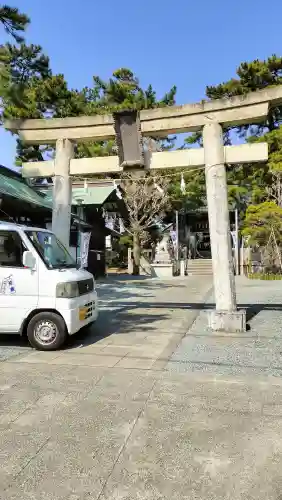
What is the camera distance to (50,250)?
7.08 metres

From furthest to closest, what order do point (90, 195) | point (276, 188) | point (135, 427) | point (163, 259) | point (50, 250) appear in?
1. point (163, 259)
2. point (276, 188)
3. point (90, 195)
4. point (50, 250)
5. point (135, 427)

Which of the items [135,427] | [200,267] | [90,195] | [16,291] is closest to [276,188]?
[200,267]

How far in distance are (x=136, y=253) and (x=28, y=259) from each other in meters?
20.1

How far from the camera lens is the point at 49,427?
3.56 m

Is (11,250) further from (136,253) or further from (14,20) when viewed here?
Result: (136,253)

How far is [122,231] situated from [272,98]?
2219cm

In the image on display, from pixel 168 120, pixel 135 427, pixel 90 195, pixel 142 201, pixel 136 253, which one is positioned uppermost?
pixel 142 201

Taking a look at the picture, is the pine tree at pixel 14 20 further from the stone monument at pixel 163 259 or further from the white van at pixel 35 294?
the stone monument at pixel 163 259

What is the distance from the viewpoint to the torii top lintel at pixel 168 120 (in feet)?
26.0

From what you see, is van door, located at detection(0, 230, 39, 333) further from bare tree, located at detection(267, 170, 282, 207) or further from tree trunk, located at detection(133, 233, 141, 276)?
tree trunk, located at detection(133, 233, 141, 276)

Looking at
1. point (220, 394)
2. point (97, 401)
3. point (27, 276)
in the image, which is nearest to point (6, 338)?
point (27, 276)

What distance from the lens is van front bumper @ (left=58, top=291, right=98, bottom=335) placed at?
644 centimetres

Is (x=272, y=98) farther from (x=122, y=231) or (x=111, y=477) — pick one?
(x=122, y=231)

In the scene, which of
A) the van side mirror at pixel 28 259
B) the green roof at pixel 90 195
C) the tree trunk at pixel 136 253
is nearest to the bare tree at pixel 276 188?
the tree trunk at pixel 136 253
